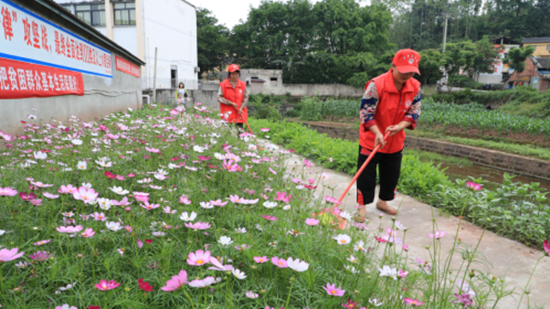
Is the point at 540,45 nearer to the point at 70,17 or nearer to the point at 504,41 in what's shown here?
Result: the point at 504,41

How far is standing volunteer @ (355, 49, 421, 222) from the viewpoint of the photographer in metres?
2.70

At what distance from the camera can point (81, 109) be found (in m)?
5.59

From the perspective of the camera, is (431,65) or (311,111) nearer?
(311,111)

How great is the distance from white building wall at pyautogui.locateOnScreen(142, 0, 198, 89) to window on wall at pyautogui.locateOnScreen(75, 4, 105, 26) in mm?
4410

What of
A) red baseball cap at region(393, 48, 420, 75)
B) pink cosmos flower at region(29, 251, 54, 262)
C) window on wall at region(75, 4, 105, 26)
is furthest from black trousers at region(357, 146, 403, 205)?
window on wall at region(75, 4, 105, 26)

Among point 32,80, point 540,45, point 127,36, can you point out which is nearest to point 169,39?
point 127,36

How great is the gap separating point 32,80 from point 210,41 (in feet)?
108

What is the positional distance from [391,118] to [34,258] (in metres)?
2.56

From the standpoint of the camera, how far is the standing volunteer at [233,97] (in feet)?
15.9

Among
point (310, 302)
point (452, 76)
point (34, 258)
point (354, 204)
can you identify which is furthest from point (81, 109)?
point (452, 76)

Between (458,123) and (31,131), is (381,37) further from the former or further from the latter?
(31,131)

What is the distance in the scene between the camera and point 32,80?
3.95 metres

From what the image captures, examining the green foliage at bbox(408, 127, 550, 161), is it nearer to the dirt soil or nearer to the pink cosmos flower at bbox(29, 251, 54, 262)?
the dirt soil

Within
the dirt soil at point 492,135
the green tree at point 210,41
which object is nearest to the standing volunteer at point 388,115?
the dirt soil at point 492,135
